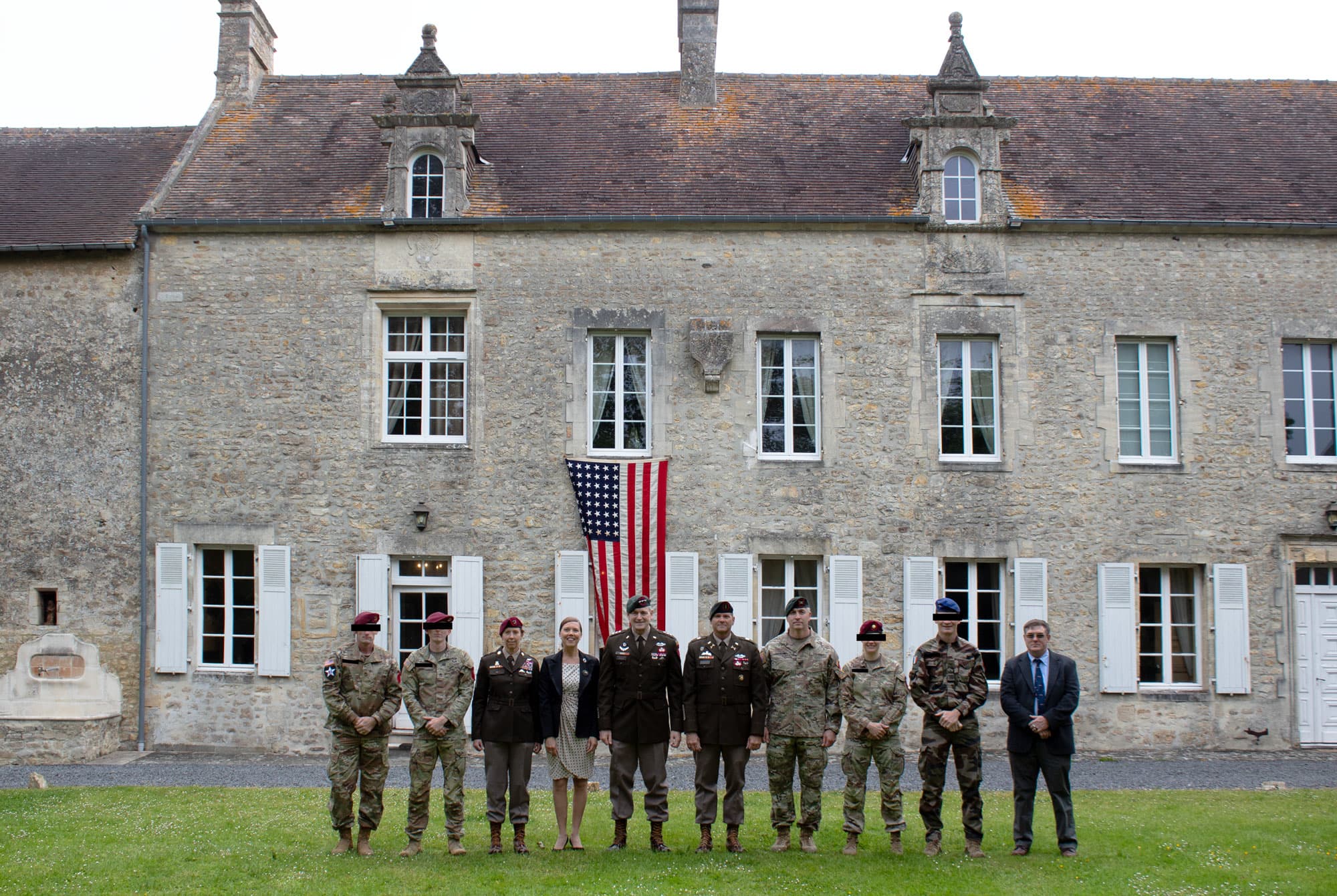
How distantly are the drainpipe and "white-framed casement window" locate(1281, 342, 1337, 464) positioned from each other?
511 inches

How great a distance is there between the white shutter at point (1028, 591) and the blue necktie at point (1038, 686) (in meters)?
4.87

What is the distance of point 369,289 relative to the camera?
12930mm

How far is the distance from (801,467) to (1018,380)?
2.66 meters

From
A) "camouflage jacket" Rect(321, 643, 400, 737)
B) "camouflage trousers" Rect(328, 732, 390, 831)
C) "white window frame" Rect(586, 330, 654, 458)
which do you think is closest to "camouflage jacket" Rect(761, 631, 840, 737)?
"camouflage jacket" Rect(321, 643, 400, 737)

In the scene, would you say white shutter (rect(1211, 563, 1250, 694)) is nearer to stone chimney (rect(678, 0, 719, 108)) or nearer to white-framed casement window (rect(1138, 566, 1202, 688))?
white-framed casement window (rect(1138, 566, 1202, 688))

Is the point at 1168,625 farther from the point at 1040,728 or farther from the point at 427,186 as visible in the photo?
the point at 427,186

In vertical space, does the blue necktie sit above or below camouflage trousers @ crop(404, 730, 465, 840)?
above

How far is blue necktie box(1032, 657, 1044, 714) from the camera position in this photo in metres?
7.72

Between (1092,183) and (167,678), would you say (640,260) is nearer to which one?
(1092,183)

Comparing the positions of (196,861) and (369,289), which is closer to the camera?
(196,861)

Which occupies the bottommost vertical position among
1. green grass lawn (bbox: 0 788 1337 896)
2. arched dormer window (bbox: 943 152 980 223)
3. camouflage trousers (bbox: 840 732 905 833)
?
green grass lawn (bbox: 0 788 1337 896)

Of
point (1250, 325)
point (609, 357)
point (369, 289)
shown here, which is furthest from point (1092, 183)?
point (369, 289)

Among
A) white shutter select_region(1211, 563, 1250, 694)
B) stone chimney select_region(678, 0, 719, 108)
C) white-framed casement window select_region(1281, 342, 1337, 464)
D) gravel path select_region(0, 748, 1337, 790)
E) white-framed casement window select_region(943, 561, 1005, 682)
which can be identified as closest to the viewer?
gravel path select_region(0, 748, 1337, 790)

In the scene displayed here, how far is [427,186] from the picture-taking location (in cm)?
1327
